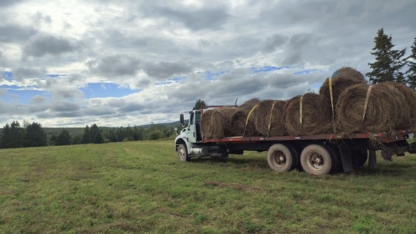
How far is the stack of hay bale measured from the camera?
7699mm

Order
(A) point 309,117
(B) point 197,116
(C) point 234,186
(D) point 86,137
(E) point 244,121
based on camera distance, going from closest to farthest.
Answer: (C) point 234,186
(A) point 309,117
(E) point 244,121
(B) point 197,116
(D) point 86,137

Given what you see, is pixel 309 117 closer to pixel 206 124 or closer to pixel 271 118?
pixel 271 118

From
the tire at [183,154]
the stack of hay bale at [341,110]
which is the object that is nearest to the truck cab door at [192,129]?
the tire at [183,154]

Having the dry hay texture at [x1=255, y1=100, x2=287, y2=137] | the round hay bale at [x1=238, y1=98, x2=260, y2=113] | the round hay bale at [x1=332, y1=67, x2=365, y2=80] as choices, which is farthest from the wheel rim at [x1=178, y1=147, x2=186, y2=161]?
the round hay bale at [x1=332, y1=67, x2=365, y2=80]

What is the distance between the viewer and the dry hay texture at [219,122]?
12.4 meters

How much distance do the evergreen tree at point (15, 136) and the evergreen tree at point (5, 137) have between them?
640 mm

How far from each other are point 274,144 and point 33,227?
7.50 metres

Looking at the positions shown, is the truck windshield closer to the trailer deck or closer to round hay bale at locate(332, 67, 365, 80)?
the trailer deck

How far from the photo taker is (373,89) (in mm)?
7828

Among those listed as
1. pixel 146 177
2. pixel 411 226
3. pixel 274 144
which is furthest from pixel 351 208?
pixel 146 177

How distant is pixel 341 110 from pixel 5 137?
250 ft

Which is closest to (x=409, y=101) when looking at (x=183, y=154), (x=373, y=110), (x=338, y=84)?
(x=373, y=110)

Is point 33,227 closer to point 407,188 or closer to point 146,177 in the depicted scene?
point 146,177

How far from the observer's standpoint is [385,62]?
101 feet
